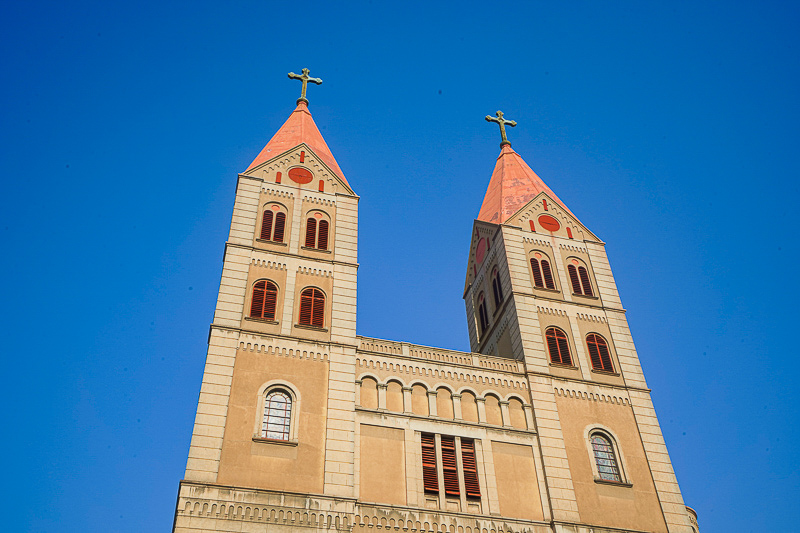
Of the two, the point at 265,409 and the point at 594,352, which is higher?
the point at 594,352

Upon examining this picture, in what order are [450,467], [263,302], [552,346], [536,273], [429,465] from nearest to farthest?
[429,465]
[450,467]
[263,302]
[552,346]
[536,273]

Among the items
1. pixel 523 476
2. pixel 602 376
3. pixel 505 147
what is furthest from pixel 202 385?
pixel 505 147

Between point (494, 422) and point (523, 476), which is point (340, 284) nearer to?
point (494, 422)

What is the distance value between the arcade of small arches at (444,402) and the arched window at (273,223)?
8670mm

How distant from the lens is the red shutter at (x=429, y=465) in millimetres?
28200

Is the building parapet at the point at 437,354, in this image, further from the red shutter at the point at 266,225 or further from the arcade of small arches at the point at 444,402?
the red shutter at the point at 266,225

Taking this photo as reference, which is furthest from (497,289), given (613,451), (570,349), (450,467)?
A: (450,467)

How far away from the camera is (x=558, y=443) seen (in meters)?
30.7

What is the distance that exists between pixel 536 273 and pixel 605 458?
10.5 meters

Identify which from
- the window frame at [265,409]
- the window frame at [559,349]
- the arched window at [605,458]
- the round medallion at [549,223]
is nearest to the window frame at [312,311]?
the window frame at [265,409]

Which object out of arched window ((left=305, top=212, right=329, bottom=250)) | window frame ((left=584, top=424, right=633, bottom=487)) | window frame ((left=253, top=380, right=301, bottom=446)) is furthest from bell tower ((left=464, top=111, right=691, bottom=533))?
window frame ((left=253, top=380, right=301, bottom=446))

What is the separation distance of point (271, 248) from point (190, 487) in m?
12.6

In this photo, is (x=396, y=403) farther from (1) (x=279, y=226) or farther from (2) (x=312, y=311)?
(1) (x=279, y=226)

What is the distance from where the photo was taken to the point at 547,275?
125 feet
